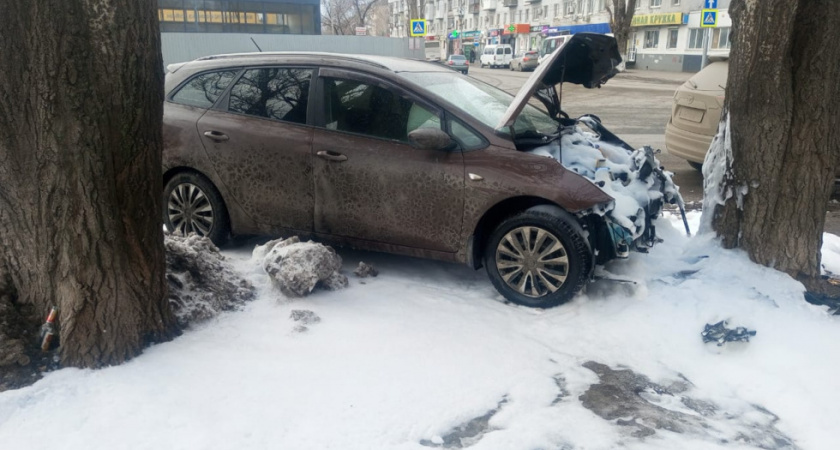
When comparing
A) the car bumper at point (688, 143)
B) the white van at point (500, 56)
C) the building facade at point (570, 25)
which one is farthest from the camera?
the white van at point (500, 56)

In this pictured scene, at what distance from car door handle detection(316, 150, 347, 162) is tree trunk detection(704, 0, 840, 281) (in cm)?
269

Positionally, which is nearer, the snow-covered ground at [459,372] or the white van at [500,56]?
the snow-covered ground at [459,372]

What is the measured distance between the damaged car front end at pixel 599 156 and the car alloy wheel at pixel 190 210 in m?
2.43

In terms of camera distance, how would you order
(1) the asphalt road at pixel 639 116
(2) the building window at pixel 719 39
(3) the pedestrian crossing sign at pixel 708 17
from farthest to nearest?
(2) the building window at pixel 719 39
(3) the pedestrian crossing sign at pixel 708 17
(1) the asphalt road at pixel 639 116

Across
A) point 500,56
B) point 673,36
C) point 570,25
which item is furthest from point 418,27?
point 570,25

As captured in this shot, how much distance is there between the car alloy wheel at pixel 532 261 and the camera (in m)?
4.24

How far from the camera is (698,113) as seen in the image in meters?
8.15

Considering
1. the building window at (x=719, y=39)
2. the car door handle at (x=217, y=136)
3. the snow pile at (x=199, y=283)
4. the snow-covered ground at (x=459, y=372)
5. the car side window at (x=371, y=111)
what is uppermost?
the building window at (x=719, y=39)

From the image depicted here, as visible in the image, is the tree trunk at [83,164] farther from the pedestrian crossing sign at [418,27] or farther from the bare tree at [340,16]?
the bare tree at [340,16]

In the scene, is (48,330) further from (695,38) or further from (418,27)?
(695,38)

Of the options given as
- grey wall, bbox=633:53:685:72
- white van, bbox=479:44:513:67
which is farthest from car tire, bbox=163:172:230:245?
white van, bbox=479:44:513:67

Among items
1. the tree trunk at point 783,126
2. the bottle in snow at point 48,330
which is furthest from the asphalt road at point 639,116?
the bottle in snow at point 48,330

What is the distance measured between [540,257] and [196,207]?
2770 millimetres

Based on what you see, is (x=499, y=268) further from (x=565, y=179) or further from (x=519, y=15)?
(x=519, y=15)
